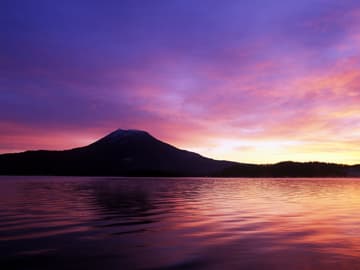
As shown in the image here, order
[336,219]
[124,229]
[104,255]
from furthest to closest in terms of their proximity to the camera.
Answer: [336,219]
[124,229]
[104,255]

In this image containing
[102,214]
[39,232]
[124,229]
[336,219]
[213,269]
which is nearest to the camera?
[213,269]

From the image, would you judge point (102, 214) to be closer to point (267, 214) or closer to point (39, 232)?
point (39, 232)

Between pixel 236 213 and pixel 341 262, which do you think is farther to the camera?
pixel 236 213

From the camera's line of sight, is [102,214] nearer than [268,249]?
No

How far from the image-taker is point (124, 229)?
22.7 meters

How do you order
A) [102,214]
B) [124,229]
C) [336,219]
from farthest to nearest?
[102,214] → [336,219] → [124,229]

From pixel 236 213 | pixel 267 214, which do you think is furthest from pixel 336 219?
pixel 236 213

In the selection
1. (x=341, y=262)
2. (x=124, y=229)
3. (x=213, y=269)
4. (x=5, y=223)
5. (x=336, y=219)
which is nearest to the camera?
(x=213, y=269)

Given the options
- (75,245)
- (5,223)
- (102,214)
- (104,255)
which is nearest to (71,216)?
(102,214)

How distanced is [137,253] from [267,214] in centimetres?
1790

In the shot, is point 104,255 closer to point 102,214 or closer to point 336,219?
point 102,214

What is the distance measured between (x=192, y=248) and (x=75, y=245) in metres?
5.59

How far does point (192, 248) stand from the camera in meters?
16.9

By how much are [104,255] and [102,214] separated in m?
15.6
